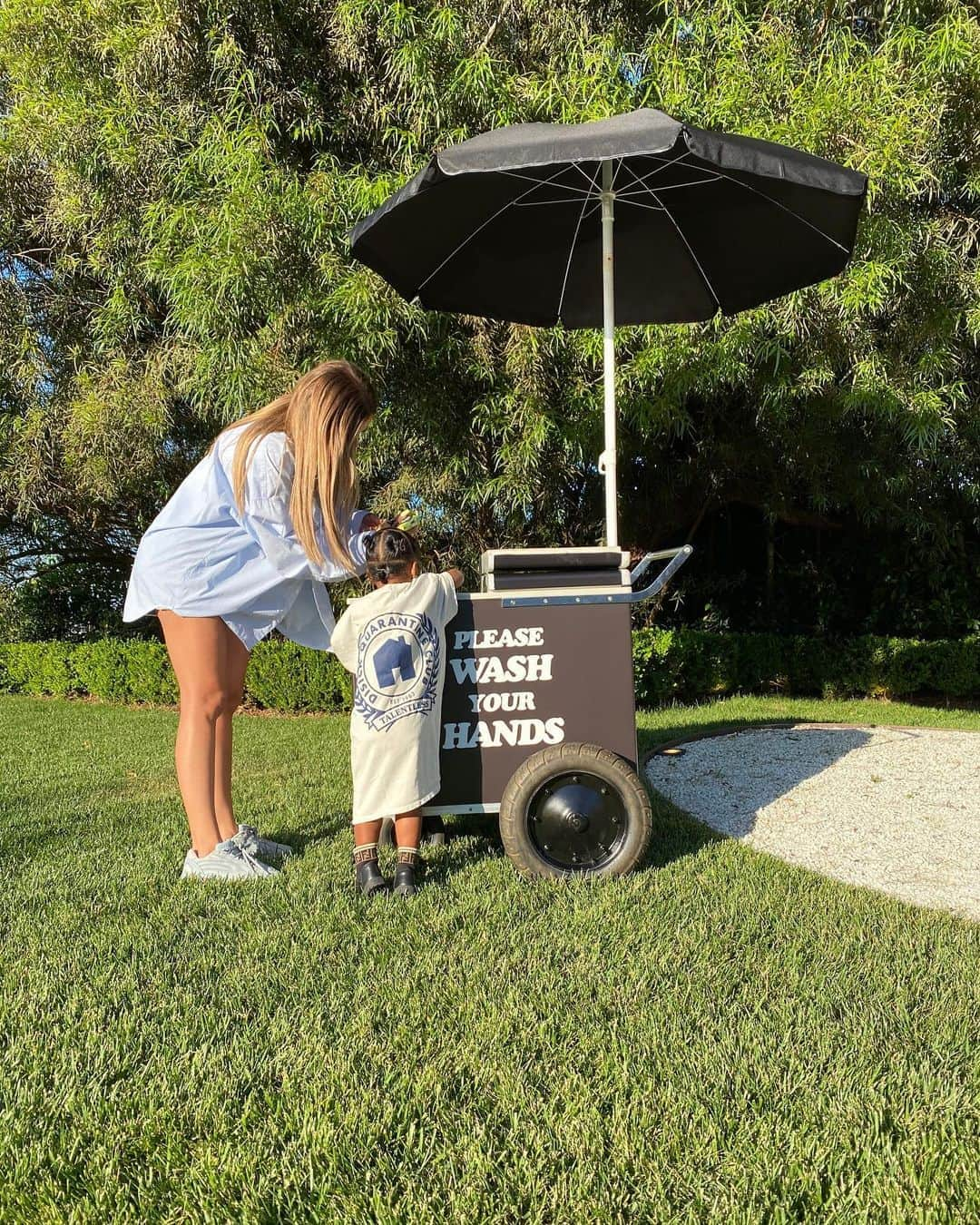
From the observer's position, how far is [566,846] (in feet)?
10.3

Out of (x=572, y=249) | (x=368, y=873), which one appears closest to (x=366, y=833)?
(x=368, y=873)

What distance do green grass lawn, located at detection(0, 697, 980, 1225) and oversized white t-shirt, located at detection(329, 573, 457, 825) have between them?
0.35m

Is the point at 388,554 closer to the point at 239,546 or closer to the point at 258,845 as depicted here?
the point at 239,546

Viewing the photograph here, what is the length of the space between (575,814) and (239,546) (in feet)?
5.00

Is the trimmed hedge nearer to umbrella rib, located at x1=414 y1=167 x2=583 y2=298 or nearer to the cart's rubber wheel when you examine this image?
umbrella rib, located at x1=414 y1=167 x2=583 y2=298

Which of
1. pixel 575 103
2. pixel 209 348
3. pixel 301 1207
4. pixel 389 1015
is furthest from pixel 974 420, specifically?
pixel 301 1207

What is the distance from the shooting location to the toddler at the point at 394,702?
3018 mm

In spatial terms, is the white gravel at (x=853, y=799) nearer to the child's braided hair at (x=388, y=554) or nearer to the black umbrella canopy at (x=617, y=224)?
the child's braided hair at (x=388, y=554)

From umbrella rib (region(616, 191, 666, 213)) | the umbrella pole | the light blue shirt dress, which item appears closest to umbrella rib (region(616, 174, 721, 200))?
umbrella rib (region(616, 191, 666, 213))

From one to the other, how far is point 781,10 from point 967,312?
254 centimetres

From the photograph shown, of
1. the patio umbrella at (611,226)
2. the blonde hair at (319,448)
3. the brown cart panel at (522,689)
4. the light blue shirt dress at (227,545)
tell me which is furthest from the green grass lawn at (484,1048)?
the patio umbrella at (611,226)

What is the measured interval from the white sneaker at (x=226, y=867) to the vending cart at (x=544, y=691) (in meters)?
0.66

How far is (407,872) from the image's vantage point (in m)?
2.98

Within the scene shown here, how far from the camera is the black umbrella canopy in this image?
2.95m
